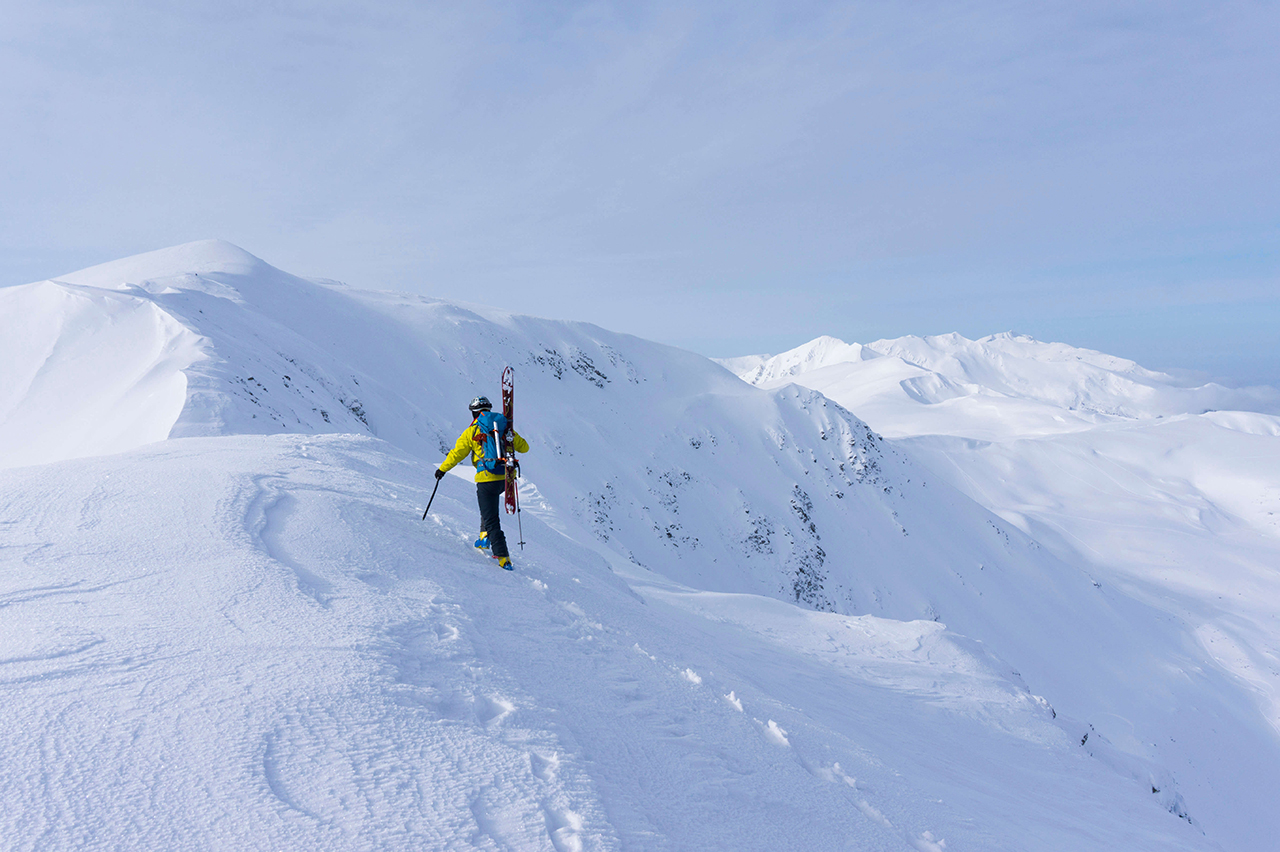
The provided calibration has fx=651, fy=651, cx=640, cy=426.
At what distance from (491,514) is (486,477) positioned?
1.57ft

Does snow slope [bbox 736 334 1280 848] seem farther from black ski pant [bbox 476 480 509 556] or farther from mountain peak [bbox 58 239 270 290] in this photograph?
mountain peak [bbox 58 239 270 290]

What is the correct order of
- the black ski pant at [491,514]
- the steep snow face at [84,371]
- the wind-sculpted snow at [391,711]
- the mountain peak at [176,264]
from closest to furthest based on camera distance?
the wind-sculpted snow at [391,711], the black ski pant at [491,514], the steep snow face at [84,371], the mountain peak at [176,264]

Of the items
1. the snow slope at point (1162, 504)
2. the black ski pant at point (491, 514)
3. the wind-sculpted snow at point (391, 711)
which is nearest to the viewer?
the wind-sculpted snow at point (391, 711)

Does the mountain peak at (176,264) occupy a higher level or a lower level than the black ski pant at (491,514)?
higher

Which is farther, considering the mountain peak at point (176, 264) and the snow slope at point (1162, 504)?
the snow slope at point (1162, 504)

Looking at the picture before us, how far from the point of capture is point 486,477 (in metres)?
8.37

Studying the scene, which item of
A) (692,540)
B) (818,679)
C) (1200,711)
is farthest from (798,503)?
(818,679)

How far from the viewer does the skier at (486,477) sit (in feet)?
27.2

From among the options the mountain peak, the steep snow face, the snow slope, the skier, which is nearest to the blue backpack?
the skier

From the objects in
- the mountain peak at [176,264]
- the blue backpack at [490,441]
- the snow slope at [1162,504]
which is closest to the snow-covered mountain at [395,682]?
the blue backpack at [490,441]

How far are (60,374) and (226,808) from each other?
28262 millimetres

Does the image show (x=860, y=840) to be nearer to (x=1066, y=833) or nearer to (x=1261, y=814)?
(x=1066, y=833)

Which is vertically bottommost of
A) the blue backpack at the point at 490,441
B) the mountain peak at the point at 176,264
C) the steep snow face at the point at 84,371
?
the steep snow face at the point at 84,371

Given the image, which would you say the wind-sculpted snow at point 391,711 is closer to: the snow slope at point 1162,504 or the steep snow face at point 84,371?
the steep snow face at point 84,371
